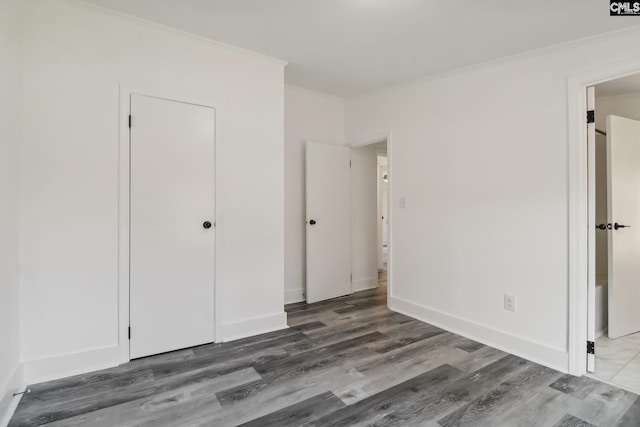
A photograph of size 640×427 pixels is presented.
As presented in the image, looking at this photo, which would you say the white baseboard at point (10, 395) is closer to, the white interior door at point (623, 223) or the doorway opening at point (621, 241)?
the doorway opening at point (621, 241)

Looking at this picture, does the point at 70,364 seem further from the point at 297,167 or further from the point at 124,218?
the point at 297,167

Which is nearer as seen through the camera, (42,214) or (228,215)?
(42,214)

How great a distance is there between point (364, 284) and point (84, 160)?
336 cm

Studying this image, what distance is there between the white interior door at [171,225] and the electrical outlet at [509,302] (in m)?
2.37

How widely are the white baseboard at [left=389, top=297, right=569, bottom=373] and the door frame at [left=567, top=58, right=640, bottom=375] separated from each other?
0.09 metres

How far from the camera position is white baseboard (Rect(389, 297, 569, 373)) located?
2264mm

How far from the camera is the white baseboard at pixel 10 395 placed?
5.30 feet

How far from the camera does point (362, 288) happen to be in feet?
14.0

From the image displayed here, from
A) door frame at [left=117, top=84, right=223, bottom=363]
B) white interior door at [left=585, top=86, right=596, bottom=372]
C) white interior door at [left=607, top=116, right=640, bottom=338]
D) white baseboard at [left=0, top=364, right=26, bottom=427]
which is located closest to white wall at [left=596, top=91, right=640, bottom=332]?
white interior door at [left=607, top=116, right=640, bottom=338]

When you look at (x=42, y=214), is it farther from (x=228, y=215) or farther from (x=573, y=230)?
(x=573, y=230)

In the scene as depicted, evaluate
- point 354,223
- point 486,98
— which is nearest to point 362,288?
point 354,223

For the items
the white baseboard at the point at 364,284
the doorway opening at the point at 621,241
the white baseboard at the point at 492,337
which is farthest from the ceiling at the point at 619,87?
the white baseboard at the point at 364,284

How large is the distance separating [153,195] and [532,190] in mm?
2830

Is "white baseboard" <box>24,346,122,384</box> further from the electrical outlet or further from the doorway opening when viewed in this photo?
the doorway opening
